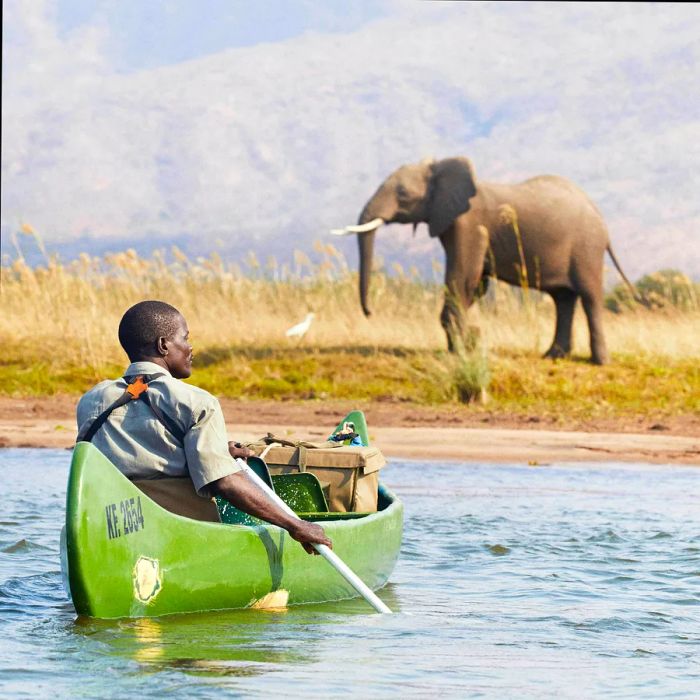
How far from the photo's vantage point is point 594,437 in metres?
15.3

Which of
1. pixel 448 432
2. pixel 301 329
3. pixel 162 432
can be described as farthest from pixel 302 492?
pixel 301 329

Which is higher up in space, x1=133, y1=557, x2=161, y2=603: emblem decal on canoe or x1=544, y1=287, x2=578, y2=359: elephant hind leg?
x1=544, y1=287, x2=578, y2=359: elephant hind leg

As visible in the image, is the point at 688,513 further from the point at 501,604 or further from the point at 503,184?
the point at 503,184

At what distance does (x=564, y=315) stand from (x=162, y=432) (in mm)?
15618

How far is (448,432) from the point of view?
1520 cm

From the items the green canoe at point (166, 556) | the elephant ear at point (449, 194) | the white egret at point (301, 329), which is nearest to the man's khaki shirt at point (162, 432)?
the green canoe at point (166, 556)

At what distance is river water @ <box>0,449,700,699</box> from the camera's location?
19.0ft

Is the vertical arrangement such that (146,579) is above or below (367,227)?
below

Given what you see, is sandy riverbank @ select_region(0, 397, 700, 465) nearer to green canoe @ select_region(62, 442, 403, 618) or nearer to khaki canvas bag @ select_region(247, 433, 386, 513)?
khaki canvas bag @ select_region(247, 433, 386, 513)

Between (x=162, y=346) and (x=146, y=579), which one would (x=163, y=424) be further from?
(x=146, y=579)

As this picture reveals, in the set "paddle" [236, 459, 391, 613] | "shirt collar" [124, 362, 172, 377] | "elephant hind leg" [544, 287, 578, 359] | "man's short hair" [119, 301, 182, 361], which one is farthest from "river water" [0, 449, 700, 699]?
"elephant hind leg" [544, 287, 578, 359]

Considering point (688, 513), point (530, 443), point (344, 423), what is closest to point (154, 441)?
point (344, 423)

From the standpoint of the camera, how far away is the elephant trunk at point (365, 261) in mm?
20406

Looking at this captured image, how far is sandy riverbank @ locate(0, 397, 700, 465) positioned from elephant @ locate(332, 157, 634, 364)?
12.4 ft
